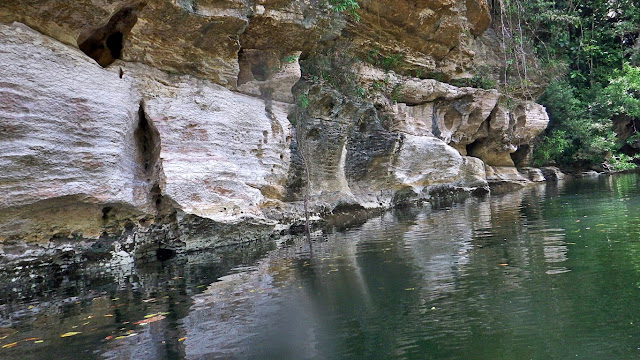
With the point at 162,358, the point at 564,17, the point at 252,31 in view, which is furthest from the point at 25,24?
the point at 564,17

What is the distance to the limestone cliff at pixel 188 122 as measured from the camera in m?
7.70

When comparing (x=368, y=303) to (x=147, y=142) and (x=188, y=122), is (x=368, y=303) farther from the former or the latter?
(x=147, y=142)

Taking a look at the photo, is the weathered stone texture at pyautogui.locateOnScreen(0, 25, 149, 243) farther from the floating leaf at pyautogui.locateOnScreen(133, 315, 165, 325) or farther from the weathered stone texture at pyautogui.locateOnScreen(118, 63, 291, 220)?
the floating leaf at pyautogui.locateOnScreen(133, 315, 165, 325)

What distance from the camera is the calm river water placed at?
3.33m

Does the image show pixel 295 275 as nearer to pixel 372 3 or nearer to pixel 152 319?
pixel 152 319

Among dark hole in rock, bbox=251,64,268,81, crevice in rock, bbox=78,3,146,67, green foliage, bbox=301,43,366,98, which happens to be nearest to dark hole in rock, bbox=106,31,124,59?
crevice in rock, bbox=78,3,146,67

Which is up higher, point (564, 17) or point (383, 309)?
point (564, 17)

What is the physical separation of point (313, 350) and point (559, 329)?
1757mm

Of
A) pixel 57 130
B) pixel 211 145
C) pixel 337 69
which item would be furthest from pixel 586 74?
pixel 57 130

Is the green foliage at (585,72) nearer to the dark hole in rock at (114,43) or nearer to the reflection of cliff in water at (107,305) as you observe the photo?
the dark hole in rock at (114,43)

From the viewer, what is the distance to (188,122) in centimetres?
1000

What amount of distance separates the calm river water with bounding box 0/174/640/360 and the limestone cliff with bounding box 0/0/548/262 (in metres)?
1.41

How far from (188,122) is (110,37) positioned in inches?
104

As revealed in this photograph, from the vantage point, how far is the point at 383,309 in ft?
14.1
